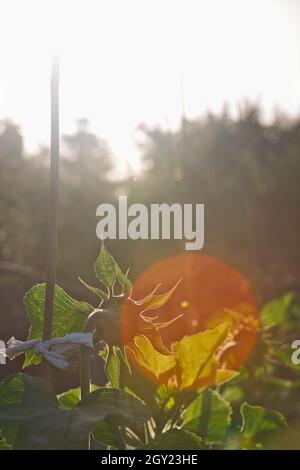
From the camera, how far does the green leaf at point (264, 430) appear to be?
0.60m

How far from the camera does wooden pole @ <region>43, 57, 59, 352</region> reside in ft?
1.31

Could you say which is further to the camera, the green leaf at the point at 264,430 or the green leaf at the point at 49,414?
the green leaf at the point at 264,430

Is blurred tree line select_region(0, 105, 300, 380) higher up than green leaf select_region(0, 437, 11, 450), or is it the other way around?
blurred tree line select_region(0, 105, 300, 380)

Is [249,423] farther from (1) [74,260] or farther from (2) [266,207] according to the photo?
(2) [266,207]

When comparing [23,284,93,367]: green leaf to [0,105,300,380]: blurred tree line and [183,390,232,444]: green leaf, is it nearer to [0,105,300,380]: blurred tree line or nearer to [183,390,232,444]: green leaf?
[183,390,232,444]: green leaf

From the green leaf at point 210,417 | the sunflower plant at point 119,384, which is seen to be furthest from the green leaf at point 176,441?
the green leaf at point 210,417

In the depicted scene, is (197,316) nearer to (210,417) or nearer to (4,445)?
(210,417)

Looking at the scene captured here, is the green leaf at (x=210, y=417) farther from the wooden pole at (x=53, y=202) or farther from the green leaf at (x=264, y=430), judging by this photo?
the wooden pole at (x=53, y=202)

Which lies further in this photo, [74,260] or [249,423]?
[74,260]

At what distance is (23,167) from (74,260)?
3.99 feet

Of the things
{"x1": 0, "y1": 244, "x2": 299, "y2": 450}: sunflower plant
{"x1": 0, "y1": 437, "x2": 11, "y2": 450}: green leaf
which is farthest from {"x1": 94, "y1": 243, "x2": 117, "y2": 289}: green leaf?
{"x1": 0, "y1": 437, "x2": 11, "y2": 450}: green leaf

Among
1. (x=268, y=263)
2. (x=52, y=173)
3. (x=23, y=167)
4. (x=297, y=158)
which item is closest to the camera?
(x=52, y=173)
